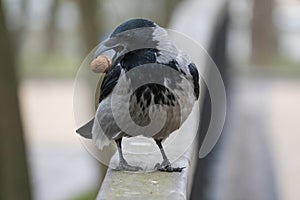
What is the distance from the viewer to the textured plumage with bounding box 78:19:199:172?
4.10 ft

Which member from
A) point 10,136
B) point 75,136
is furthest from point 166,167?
point 75,136

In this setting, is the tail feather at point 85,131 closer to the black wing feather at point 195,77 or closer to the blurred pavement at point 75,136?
the black wing feather at point 195,77

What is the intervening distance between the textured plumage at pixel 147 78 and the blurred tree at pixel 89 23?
5.18 metres

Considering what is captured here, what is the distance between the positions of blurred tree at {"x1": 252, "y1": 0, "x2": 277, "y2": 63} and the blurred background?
2 centimetres

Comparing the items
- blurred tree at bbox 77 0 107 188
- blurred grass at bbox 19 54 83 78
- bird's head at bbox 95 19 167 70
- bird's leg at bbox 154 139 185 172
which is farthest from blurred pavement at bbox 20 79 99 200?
bird's head at bbox 95 19 167 70

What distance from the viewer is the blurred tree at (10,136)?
4.39 metres

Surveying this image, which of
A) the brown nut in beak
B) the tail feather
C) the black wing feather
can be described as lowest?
the tail feather

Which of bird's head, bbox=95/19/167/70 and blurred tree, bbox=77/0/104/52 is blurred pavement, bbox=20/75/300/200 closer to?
blurred tree, bbox=77/0/104/52

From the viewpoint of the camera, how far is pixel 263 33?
16.6m

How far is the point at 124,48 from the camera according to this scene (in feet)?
4.06

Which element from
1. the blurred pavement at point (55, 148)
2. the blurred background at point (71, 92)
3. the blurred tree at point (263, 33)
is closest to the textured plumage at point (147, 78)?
the blurred background at point (71, 92)

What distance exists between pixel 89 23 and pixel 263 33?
34.2ft

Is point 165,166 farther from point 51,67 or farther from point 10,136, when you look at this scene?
point 51,67

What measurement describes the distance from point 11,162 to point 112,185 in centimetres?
322
